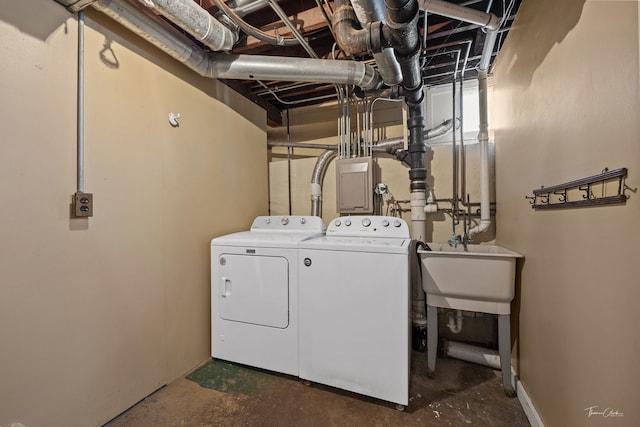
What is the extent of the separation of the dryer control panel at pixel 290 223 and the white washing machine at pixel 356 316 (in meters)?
0.57

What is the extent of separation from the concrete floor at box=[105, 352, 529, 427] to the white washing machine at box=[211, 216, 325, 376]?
0.17 meters

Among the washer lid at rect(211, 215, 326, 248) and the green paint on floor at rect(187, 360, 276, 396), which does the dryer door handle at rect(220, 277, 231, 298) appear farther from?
the green paint on floor at rect(187, 360, 276, 396)

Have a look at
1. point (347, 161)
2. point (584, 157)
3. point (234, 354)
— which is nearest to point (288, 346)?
point (234, 354)

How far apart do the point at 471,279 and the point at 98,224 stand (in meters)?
2.28

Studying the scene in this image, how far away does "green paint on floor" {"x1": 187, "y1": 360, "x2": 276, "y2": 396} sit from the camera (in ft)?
5.81

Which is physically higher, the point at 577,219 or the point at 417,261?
the point at 577,219

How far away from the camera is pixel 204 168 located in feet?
6.82

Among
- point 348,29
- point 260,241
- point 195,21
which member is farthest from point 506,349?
point 195,21

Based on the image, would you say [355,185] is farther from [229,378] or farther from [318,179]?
[229,378]

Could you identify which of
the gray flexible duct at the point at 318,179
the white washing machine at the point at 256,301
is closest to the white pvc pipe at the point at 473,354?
the white washing machine at the point at 256,301

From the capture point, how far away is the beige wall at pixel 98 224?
111 cm

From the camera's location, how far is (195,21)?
4.82 ft

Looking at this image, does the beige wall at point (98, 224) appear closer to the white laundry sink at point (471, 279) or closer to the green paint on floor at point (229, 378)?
the green paint on floor at point (229, 378)

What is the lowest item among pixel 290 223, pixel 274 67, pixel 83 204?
pixel 290 223
